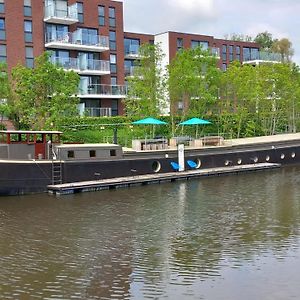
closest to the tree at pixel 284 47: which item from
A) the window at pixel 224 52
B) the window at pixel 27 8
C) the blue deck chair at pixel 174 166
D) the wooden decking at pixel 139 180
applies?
the window at pixel 224 52

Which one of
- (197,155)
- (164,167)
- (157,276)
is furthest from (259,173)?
(157,276)

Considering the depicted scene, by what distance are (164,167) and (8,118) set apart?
15087 millimetres

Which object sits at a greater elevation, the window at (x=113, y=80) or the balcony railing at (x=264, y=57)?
the balcony railing at (x=264, y=57)

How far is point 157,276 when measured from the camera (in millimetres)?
12492

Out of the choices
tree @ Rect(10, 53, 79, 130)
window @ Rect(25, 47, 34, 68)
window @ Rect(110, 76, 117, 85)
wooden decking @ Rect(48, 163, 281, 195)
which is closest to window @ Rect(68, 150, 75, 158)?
wooden decking @ Rect(48, 163, 281, 195)

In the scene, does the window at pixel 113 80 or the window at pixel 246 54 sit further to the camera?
the window at pixel 246 54

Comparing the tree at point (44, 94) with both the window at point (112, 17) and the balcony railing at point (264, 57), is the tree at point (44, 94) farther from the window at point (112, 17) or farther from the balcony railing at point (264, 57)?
the balcony railing at point (264, 57)

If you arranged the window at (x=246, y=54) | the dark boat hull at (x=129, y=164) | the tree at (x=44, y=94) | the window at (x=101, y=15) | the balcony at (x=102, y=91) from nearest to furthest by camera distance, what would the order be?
the dark boat hull at (x=129, y=164) < the tree at (x=44, y=94) < the balcony at (x=102, y=91) < the window at (x=101, y=15) < the window at (x=246, y=54)

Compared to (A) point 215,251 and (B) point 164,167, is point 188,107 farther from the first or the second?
(A) point 215,251

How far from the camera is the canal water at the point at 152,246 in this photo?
38.4 feet

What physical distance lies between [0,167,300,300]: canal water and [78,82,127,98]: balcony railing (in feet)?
86.3

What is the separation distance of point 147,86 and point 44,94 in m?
10.9

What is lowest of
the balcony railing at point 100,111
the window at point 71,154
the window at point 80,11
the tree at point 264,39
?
the window at point 71,154

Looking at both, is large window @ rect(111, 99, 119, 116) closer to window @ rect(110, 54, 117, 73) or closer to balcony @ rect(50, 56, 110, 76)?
balcony @ rect(50, 56, 110, 76)
